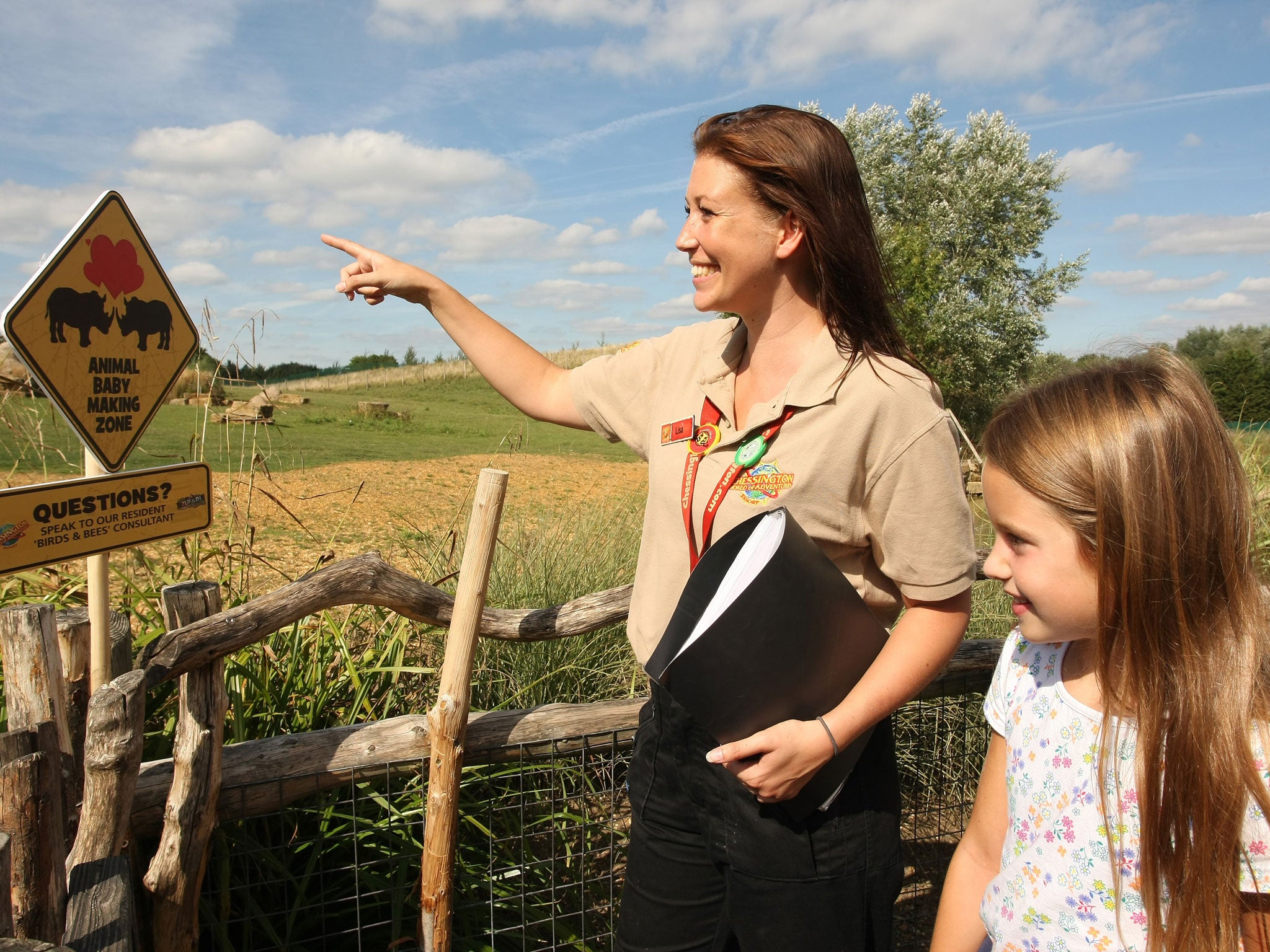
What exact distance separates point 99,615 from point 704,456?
4.50ft

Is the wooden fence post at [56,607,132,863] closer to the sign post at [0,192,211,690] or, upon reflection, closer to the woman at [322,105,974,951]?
the sign post at [0,192,211,690]

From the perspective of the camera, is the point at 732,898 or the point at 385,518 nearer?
the point at 732,898

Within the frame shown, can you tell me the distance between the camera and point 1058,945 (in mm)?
1277

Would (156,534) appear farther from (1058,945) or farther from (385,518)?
(385,518)

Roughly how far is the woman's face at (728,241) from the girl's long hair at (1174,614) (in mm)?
693

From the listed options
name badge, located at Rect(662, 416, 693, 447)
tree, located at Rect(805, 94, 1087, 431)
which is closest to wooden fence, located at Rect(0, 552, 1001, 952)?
name badge, located at Rect(662, 416, 693, 447)

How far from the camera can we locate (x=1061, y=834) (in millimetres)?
1291

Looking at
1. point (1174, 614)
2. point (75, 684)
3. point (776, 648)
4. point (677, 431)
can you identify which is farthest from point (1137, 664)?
point (75, 684)

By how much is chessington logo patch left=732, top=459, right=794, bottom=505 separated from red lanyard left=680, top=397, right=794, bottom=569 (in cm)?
2

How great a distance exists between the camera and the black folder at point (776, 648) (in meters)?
1.45

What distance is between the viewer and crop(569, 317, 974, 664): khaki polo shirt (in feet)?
5.15

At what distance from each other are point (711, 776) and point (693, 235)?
1.07m

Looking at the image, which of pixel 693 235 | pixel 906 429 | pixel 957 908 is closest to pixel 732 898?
pixel 957 908

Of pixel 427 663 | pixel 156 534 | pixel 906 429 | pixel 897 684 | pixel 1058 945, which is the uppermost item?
pixel 906 429
